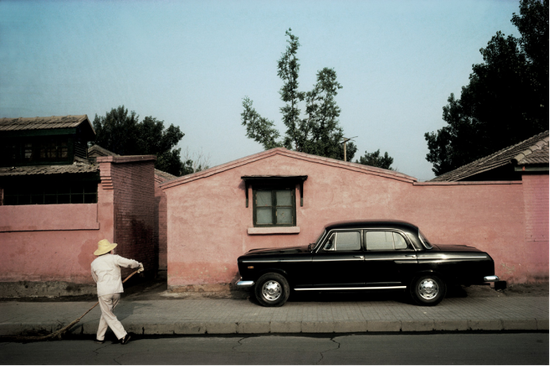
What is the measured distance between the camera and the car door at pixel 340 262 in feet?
27.4

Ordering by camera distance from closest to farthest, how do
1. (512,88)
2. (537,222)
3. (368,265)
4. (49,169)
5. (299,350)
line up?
(299,350), (368,265), (537,222), (49,169), (512,88)

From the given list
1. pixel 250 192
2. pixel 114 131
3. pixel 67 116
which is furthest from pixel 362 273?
pixel 114 131

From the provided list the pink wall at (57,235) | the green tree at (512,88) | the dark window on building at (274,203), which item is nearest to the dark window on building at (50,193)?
the pink wall at (57,235)

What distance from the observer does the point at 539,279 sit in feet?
32.9

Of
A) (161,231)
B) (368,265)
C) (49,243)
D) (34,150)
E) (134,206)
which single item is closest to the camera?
(368,265)

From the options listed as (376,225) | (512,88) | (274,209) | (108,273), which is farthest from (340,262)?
(512,88)

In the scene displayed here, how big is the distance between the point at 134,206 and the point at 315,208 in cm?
560

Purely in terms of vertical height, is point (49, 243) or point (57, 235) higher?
point (57, 235)

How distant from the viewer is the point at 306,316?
7621 mm

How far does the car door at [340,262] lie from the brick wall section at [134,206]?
19.3ft

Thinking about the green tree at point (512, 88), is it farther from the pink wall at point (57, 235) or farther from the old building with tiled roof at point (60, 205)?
the pink wall at point (57, 235)

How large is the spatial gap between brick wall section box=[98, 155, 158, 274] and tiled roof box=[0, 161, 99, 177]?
729 mm

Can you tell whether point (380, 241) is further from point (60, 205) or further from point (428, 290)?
point (60, 205)

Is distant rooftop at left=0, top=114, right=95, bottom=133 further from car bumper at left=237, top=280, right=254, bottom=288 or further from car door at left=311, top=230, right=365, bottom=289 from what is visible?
car door at left=311, top=230, right=365, bottom=289
